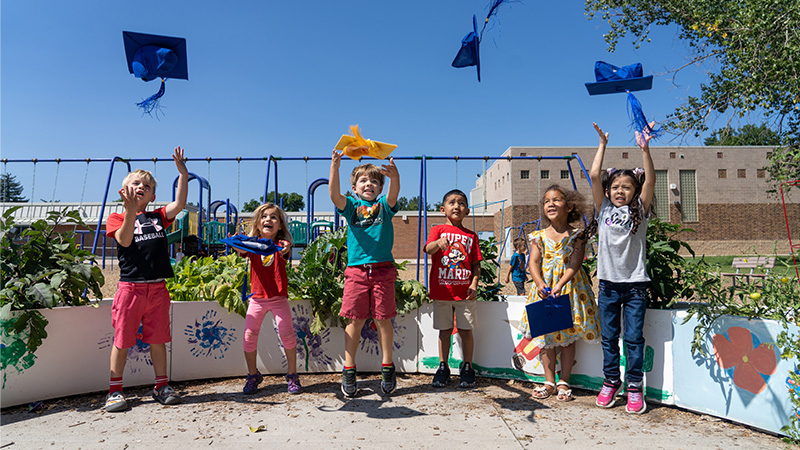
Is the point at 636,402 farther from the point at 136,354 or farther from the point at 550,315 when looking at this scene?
the point at 136,354

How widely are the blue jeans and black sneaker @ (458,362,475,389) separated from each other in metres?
1.04

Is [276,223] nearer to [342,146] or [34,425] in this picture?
[342,146]

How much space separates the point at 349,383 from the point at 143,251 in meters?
1.77

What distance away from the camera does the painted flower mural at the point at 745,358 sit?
295cm

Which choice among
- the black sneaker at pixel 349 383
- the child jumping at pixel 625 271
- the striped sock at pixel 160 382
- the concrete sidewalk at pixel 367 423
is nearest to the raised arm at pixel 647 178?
the child jumping at pixel 625 271

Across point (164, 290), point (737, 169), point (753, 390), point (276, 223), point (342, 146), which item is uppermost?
point (737, 169)

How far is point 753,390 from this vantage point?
9.79 ft

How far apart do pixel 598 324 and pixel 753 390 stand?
1047 millimetres

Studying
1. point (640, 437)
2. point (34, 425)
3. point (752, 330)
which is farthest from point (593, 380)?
point (34, 425)

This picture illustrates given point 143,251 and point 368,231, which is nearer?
point 143,251

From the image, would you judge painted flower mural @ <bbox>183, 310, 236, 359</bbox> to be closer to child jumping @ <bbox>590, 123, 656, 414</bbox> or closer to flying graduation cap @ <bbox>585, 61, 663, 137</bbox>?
child jumping @ <bbox>590, 123, 656, 414</bbox>

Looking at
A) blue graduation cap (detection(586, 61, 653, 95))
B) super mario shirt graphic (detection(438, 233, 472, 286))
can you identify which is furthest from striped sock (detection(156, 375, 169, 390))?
blue graduation cap (detection(586, 61, 653, 95))

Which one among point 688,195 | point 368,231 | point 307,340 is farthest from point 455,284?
point 688,195

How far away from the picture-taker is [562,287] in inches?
145
